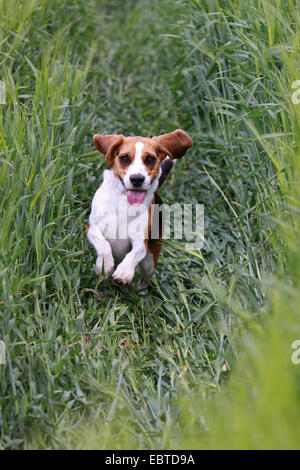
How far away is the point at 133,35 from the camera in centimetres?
795

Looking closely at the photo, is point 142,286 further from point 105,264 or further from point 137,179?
point 137,179

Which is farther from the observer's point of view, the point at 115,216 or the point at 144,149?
the point at 115,216

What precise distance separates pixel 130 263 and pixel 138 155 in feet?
2.13

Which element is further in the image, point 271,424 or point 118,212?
point 118,212

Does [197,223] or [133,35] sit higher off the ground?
[133,35]

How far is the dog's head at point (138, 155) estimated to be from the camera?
Result: 4285 millimetres

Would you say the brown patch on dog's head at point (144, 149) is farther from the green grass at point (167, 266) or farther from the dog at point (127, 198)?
the green grass at point (167, 266)

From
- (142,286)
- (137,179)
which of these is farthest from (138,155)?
(142,286)

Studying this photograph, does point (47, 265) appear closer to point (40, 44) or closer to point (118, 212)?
point (118, 212)

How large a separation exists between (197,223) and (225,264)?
0.86 meters

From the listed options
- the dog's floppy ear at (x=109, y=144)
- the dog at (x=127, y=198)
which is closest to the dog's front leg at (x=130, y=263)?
the dog at (x=127, y=198)

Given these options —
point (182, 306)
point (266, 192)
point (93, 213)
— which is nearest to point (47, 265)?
point (93, 213)

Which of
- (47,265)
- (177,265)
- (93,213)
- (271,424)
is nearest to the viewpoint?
(271,424)

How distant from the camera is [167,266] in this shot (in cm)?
506
